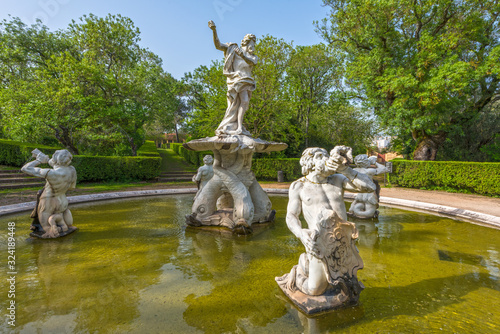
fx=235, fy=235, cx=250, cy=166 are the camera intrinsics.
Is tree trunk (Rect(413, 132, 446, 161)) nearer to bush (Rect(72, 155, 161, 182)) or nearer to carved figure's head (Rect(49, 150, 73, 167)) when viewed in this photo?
bush (Rect(72, 155, 161, 182))

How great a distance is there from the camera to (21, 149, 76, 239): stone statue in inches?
173

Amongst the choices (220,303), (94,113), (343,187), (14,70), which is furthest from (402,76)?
(14,70)

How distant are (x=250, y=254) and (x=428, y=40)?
16596mm

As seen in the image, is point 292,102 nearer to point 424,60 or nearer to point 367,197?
point 424,60

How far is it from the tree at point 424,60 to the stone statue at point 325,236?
45.7 ft

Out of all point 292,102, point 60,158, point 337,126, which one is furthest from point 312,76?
point 60,158

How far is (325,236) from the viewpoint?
228 centimetres

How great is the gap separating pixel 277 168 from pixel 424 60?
10.8 meters

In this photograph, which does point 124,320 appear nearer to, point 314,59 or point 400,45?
point 400,45

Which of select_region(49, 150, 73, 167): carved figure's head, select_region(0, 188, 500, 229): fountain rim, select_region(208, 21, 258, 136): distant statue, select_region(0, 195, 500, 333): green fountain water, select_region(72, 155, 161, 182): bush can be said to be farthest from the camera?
select_region(72, 155, 161, 182): bush

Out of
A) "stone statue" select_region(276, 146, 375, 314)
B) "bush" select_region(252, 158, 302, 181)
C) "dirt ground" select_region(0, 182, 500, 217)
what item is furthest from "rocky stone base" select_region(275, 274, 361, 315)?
"bush" select_region(252, 158, 302, 181)

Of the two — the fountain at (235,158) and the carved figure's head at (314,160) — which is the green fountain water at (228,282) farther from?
the carved figure's head at (314,160)

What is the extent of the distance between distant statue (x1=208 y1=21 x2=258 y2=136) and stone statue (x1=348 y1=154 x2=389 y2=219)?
2.82 m

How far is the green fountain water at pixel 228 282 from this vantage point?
219 cm
